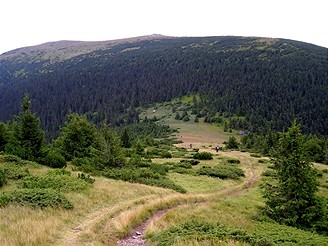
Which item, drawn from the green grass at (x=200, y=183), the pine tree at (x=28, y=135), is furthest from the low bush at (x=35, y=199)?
the pine tree at (x=28, y=135)

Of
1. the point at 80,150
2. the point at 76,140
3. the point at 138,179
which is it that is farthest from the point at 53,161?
the point at 76,140

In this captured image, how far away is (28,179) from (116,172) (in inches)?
374

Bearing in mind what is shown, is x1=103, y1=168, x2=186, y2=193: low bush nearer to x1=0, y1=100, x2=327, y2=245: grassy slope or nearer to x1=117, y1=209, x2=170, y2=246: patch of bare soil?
x1=0, y1=100, x2=327, y2=245: grassy slope

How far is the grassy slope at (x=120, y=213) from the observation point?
543 inches

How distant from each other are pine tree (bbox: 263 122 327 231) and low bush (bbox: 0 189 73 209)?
1471cm

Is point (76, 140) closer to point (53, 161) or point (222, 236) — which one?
point (53, 161)

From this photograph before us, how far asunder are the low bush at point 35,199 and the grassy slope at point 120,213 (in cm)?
71

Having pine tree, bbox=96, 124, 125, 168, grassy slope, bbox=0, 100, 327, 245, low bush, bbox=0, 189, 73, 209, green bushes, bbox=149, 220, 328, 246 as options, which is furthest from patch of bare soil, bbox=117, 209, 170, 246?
pine tree, bbox=96, 124, 125, 168

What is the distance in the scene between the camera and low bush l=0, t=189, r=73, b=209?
17.2m

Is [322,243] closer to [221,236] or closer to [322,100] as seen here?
[221,236]

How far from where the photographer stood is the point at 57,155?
3312 centimetres

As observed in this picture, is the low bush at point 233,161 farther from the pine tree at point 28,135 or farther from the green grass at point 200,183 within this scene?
the pine tree at point 28,135

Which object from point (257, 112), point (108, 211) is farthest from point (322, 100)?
point (108, 211)

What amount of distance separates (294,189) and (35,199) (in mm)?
17165
